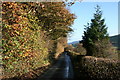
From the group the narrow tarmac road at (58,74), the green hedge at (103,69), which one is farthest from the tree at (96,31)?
the green hedge at (103,69)

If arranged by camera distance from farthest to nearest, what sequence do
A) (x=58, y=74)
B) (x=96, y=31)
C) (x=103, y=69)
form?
1. (x=96, y=31)
2. (x=58, y=74)
3. (x=103, y=69)

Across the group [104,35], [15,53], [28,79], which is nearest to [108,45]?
[104,35]

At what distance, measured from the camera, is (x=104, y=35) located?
17453 mm

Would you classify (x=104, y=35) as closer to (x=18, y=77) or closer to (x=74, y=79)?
(x=74, y=79)

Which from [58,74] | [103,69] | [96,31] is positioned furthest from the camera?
[96,31]

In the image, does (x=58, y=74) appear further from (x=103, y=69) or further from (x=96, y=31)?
(x=96, y=31)

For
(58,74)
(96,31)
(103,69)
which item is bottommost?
(58,74)

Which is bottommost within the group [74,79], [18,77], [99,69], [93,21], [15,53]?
[74,79]

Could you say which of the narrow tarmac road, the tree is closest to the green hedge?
the narrow tarmac road

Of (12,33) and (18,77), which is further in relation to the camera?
(18,77)

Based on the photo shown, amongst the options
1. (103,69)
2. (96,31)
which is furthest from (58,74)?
(96,31)

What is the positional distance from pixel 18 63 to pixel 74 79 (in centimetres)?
414

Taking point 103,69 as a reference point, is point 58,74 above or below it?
below

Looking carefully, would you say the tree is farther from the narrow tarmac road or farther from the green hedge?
the green hedge
